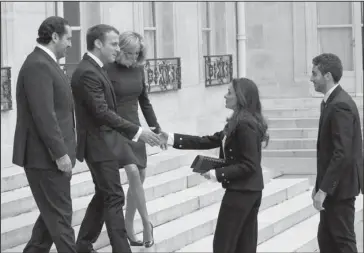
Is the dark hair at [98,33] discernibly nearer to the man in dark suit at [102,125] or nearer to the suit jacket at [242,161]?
the man in dark suit at [102,125]

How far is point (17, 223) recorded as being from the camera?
820 cm

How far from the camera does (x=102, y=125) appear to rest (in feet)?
24.1

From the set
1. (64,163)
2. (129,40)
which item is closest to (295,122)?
(129,40)

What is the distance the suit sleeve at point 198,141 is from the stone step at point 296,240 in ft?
8.51

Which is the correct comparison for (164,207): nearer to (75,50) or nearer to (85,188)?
(85,188)

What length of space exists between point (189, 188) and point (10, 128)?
2122 mm

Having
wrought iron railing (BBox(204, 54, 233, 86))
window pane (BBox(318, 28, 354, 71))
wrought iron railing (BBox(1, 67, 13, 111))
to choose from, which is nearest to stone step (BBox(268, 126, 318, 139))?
wrought iron railing (BBox(204, 54, 233, 86))

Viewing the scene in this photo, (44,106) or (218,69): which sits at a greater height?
(218,69)

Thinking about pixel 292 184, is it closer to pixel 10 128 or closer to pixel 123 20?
pixel 123 20

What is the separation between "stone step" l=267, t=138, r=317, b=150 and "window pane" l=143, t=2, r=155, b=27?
3916mm

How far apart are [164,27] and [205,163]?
20.6 ft

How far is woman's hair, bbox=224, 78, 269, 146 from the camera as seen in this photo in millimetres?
6703

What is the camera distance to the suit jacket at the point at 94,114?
23.8 feet

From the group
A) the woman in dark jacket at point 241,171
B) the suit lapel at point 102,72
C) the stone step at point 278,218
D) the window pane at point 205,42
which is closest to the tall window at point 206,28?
the window pane at point 205,42
